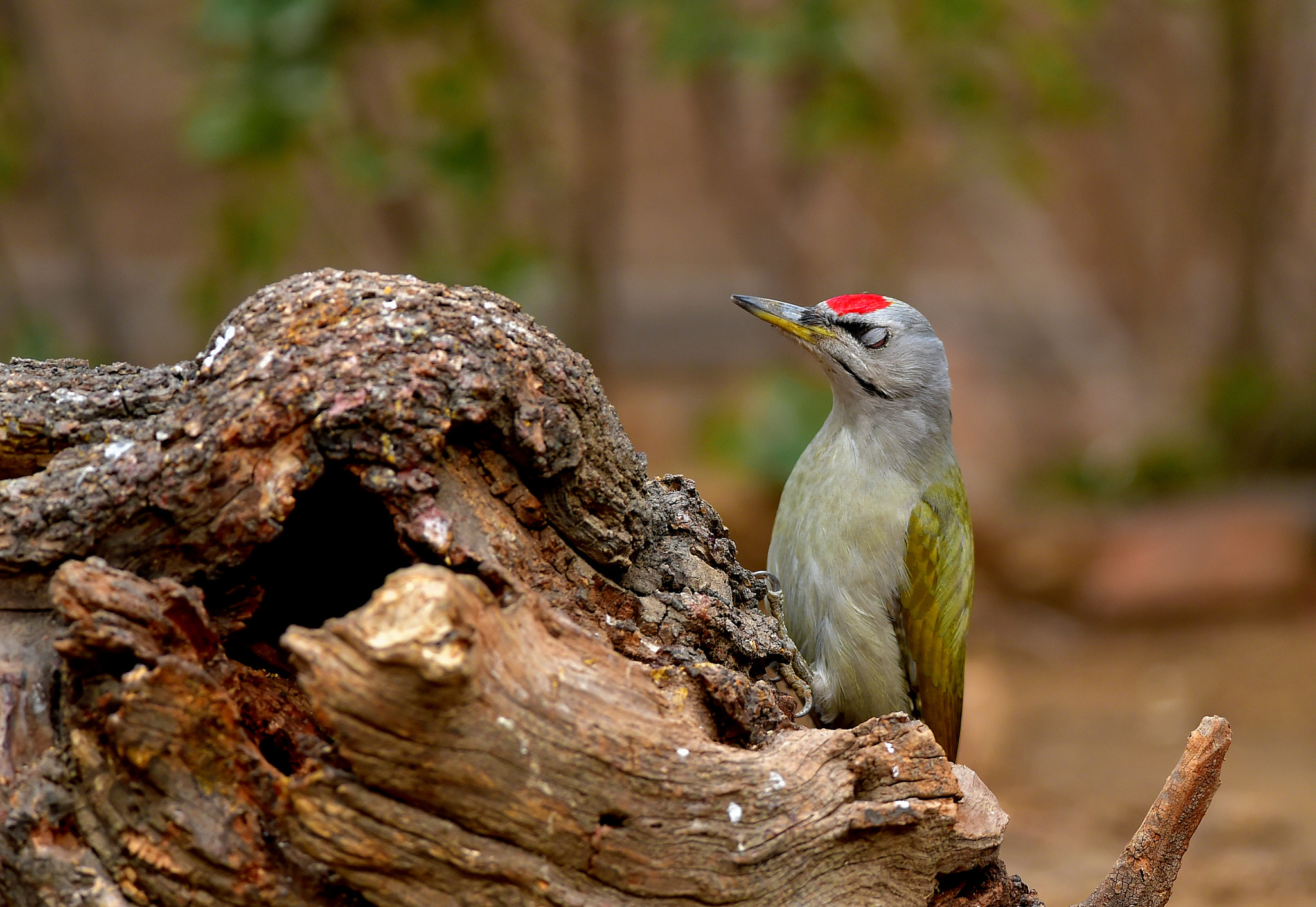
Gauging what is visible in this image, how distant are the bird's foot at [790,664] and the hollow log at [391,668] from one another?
54 centimetres

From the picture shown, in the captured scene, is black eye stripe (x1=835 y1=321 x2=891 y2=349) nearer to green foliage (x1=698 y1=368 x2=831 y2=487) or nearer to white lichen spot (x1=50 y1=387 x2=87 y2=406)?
white lichen spot (x1=50 y1=387 x2=87 y2=406)

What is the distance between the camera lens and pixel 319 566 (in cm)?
252

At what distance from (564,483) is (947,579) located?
182 centimetres

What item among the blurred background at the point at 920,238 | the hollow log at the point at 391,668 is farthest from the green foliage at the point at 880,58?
the hollow log at the point at 391,668

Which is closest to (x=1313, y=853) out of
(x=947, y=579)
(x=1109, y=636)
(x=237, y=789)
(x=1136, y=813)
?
(x=1136, y=813)

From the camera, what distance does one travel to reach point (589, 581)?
253 centimetres

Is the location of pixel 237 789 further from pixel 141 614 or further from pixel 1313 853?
pixel 1313 853

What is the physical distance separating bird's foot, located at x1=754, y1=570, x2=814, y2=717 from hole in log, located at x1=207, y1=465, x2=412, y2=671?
0.98 metres

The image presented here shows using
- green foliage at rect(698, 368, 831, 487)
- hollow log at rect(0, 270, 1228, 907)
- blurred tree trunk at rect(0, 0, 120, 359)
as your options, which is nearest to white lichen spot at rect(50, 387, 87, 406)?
hollow log at rect(0, 270, 1228, 907)

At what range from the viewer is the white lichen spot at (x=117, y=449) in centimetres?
221

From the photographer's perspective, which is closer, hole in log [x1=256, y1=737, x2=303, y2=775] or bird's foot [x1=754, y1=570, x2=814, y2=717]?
hole in log [x1=256, y1=737, x2=303, y2=775]

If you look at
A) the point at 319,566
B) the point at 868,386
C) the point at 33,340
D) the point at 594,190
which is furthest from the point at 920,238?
the point at 319,566

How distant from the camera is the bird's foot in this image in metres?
3.13

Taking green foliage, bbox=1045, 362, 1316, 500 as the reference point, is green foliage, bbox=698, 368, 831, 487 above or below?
below
